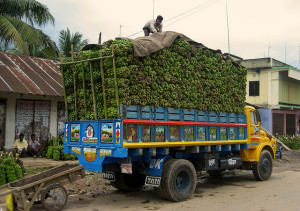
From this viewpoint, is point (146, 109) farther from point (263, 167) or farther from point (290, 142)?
point (290, 142)

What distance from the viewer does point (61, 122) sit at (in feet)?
47.5

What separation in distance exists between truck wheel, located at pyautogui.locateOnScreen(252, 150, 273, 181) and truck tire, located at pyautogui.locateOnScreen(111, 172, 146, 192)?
12.1 feet

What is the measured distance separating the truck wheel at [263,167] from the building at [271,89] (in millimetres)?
11008

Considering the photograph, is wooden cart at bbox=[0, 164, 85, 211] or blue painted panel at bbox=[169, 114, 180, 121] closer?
wooden cart at bbox=[0, 164, 85, 211]

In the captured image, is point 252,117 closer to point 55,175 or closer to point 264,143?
point 264,143

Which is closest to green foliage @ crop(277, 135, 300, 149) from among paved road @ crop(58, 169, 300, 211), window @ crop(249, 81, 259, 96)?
window @ crop(249, 81, 259, 96)

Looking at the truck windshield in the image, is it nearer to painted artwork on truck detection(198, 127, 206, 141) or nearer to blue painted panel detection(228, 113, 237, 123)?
blue painted panel detection(228, 113, 237, 123)

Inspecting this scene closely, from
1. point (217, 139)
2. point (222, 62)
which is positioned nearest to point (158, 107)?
point (217, 139)

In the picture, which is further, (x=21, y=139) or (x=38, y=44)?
(x=38, y=44)

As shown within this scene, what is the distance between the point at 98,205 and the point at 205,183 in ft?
13.2

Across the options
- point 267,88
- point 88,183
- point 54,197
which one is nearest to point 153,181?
point 54,197

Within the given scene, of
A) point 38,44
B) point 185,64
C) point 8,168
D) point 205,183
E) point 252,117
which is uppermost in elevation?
point 38,44

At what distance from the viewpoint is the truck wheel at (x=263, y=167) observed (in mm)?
9594

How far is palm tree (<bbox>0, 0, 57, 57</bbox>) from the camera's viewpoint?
13438 mm
